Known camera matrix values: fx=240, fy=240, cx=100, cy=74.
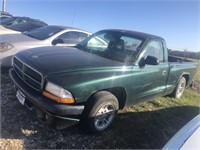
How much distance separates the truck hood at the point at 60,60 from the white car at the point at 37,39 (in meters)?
1.87

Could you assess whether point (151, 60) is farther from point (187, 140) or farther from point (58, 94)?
point (187, 140)

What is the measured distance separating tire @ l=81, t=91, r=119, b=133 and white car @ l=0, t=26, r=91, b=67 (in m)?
3.28

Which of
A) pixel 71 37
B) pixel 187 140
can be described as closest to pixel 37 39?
pixel 71 37

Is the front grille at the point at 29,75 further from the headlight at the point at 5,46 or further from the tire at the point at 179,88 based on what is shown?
the tire at the point at 179,88

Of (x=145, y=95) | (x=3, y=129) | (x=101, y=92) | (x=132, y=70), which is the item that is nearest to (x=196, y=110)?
(x=145, y=95)

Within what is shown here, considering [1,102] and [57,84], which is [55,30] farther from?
[57,84]

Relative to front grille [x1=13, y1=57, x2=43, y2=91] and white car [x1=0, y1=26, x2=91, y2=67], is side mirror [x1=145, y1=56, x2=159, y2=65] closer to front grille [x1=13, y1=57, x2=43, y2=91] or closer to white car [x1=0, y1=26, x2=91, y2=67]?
front grille [x1=13, y1=57, x2=43, y2=91]

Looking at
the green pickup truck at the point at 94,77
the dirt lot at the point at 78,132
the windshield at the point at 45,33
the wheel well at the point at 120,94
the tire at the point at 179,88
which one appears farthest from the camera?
the windshield at the point at 45,33

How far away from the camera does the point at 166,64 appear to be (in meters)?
5.23

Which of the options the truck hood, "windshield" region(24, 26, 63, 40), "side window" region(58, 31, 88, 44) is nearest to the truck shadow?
the truck hood

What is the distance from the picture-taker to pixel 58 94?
3.28 metres

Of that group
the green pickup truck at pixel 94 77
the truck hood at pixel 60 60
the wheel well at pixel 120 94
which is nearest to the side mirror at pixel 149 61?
the green pickup truck at pixel 94 77

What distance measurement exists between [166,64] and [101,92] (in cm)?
214

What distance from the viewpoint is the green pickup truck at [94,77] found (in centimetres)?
334
